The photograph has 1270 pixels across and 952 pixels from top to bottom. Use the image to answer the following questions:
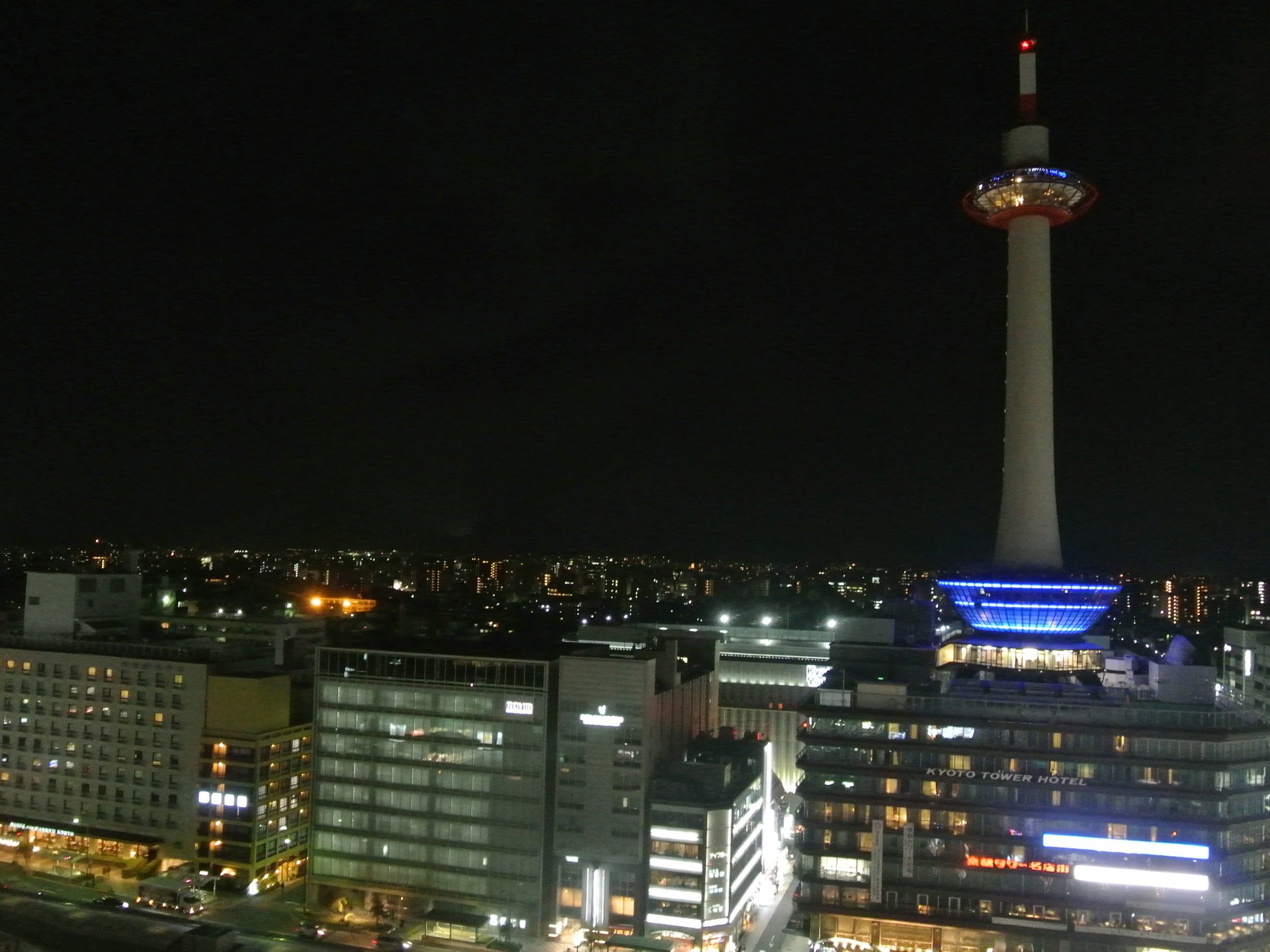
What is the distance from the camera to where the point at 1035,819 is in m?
39.5

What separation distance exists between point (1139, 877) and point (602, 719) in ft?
69.4

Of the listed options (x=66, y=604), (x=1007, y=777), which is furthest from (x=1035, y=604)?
(x=66, y=604)

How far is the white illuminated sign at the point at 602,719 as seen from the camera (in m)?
42.1

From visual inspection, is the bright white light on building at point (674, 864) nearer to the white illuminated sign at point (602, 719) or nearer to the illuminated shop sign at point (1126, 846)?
the white illuminated sign at point (602, 719)

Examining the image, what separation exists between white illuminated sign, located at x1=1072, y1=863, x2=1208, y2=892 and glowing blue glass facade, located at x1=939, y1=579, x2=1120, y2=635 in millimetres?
30824

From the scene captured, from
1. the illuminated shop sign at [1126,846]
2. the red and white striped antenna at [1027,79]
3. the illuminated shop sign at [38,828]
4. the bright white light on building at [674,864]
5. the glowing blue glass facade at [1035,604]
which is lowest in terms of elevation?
the illuminated shop sign at [38,828]

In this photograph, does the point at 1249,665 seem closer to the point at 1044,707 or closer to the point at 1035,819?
the point at 1044,707

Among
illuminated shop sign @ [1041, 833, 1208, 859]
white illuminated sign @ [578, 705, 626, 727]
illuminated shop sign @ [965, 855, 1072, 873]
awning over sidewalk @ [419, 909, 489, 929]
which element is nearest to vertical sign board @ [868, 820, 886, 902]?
illuminated shop sign @ [965, 855, 1072, 873]

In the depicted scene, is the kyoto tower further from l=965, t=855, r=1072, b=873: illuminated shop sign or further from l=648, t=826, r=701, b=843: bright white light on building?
l=648, t=826, r=701, b=843: bright white light on building

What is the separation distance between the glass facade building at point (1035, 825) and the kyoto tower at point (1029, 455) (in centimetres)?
2752

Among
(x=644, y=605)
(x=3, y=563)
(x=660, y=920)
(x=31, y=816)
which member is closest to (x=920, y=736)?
(x=660, y=920)

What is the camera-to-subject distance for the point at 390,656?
45.1 m

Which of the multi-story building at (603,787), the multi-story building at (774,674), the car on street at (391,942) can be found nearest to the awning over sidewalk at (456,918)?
the car on street at (391,942)

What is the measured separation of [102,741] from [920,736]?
1508 inches
